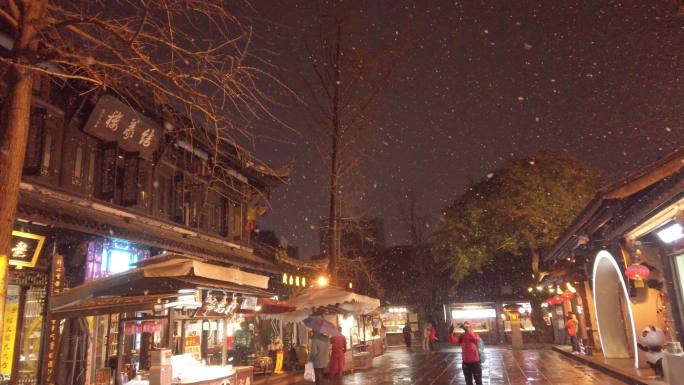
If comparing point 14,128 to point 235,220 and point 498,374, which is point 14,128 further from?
point 498,374

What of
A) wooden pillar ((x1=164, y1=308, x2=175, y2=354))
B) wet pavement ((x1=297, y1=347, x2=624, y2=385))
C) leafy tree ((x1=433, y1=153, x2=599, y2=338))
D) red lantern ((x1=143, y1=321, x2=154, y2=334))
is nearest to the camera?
wooden pillar ((x1=164, y1=308, x2=175, y2=354))

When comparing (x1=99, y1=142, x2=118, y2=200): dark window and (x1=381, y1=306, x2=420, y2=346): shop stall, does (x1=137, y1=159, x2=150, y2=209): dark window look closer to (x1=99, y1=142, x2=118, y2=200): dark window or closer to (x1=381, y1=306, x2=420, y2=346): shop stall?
(x1=99, y1=142, x2=118, y2=200): dark window

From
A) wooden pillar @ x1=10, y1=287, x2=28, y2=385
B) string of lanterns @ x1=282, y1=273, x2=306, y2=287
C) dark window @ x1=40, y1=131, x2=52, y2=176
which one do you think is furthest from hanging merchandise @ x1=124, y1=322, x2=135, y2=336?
string of lanterns @ x1=282, y1=273, x2=306, y2=287

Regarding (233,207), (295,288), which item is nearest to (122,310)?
(233,207)

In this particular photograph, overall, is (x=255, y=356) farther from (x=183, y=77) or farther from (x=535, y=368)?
(x=183, y=77)

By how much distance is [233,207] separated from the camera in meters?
19.8

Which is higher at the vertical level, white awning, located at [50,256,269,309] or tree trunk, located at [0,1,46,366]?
tree trunk, located at [0,1,46,366]

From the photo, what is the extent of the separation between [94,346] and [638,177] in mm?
12860

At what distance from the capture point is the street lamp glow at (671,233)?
1079cm

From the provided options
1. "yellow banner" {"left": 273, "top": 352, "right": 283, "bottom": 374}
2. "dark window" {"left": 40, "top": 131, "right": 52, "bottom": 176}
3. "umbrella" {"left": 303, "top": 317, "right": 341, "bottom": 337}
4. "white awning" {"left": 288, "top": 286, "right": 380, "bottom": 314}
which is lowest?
"yellow banner" {"left": 273, "top": 352, "right": 283, "bottom": 374}

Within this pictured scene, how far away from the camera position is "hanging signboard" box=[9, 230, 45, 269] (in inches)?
358

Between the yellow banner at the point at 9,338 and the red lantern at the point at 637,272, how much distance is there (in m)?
13.9

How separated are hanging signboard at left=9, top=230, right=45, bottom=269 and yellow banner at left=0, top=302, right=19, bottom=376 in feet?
3.06

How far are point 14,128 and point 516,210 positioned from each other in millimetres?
28882
